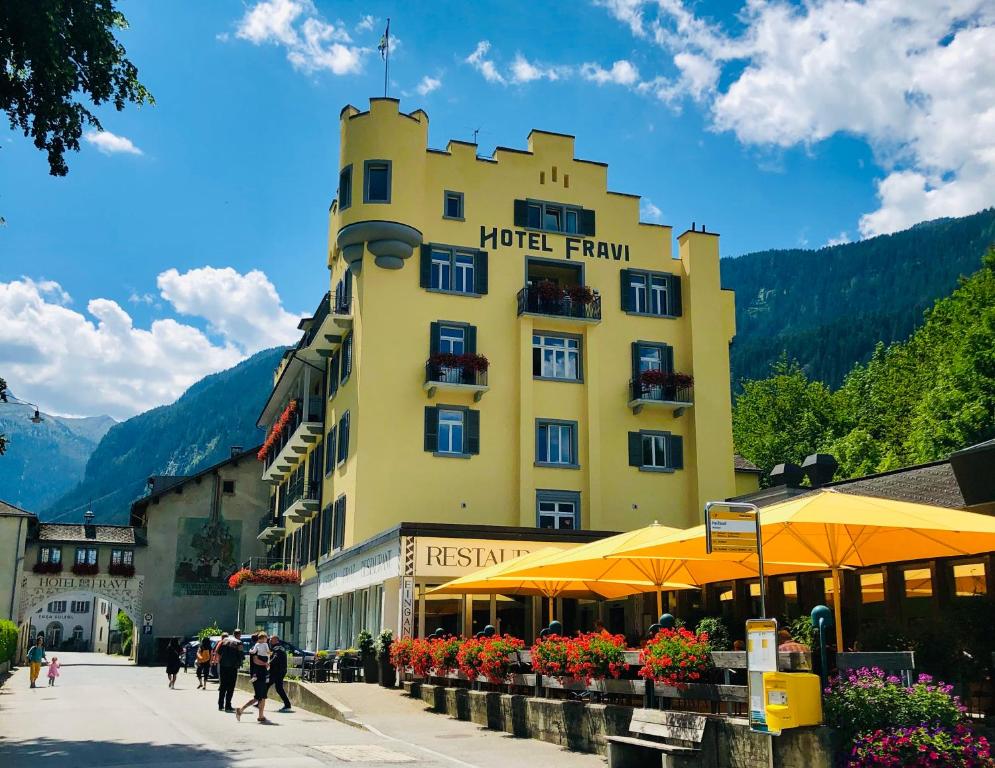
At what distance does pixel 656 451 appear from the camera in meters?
39.7

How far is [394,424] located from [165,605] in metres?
32.6

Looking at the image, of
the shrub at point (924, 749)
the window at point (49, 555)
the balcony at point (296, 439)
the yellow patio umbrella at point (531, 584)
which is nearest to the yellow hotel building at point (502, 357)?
the balcony at point (296, 439)

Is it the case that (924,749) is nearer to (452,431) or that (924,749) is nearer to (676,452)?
(452,431)

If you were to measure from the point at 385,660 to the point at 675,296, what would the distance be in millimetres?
18870

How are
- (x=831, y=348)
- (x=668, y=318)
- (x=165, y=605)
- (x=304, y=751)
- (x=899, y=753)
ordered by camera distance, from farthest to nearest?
(x=831, y=348) < (x=165, y=605) < (x=668, y=318) < (x=304, y=751) < (x=899, y=753)

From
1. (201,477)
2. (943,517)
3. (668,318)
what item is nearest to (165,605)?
(201,477)

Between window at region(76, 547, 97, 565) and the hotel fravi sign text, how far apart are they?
3922 centimetres

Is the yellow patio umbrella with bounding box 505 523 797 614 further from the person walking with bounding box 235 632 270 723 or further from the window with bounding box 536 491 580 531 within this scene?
the window with bounding box 536 491 580 531

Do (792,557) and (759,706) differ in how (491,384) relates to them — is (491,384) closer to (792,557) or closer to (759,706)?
(792,557)

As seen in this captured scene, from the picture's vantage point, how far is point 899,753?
10461 mm

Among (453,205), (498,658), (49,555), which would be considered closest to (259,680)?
(498,658)

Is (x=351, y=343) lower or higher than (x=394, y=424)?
higher

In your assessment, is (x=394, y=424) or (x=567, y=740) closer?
(x=567, y=740)

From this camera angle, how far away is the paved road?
14461 mm
